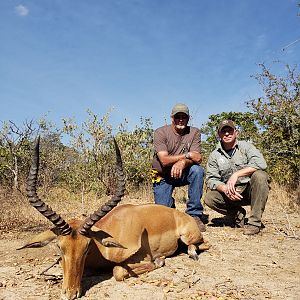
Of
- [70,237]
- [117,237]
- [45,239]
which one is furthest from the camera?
[117,237]

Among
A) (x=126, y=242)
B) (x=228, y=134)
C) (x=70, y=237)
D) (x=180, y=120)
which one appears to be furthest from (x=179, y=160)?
(x=70, y=237)

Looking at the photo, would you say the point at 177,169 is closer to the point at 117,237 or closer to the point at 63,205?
the point at 117,237

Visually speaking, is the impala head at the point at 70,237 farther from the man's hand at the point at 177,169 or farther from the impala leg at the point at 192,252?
the man's hand at the point at 177,169

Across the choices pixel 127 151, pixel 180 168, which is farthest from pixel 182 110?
pixel 127 151

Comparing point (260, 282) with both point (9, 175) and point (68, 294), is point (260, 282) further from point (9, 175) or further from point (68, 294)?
point (9, 175)

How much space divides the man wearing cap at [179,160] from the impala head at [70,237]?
9.39ft

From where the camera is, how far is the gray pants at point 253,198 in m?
6.68

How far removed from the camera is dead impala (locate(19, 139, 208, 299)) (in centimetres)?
386

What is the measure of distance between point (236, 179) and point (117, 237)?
9.64 ft

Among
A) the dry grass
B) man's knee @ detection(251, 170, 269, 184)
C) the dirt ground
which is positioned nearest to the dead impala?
the dirt ground

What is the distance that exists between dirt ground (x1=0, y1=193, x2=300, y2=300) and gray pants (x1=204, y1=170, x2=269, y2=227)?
0.48 meters

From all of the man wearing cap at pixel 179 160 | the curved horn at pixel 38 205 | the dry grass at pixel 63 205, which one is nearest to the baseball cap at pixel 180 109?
the man wearing cap at pixel 179 160

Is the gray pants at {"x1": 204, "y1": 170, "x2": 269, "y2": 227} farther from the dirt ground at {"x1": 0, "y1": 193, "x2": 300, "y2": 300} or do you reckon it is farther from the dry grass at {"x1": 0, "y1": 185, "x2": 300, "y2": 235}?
the dry grass at {"x1": 0, "y1": 185, "x2": 300, "y2": 235}

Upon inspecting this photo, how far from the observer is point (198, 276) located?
4.56 m
